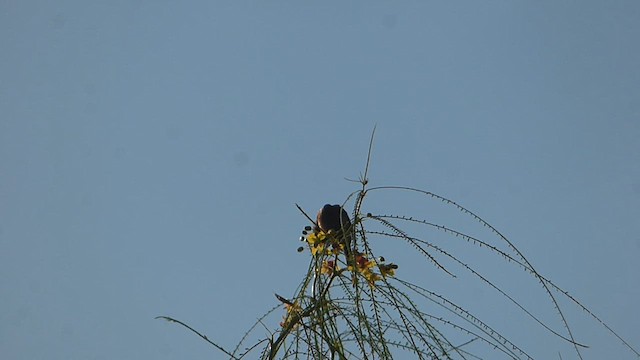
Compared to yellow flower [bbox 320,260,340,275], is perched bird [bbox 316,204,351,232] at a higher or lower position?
higher

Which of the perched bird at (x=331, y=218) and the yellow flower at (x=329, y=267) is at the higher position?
the perched bird at (x=331, y=218)

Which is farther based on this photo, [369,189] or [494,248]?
[369,189]

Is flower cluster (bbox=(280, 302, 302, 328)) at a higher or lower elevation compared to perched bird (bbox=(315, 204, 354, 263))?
lower

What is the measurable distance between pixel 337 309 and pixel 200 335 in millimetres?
228

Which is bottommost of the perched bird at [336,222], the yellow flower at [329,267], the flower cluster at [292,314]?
the flower cluster at [292,314]

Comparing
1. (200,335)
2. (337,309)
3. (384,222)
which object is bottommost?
(200,335)

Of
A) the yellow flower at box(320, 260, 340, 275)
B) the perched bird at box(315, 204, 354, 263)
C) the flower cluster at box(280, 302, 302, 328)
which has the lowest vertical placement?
the flower cluster at box(280, 302, 302, 328)

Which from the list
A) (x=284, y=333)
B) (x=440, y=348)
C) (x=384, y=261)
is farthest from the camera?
(x=384, y=261)

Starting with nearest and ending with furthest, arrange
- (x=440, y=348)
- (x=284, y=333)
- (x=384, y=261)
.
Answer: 1. (x=440, y=348)
2. (x=284, y=333)
3. (x=384, y=261)

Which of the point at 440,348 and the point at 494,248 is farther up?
the point at 494,248

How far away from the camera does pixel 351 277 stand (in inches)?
57.9

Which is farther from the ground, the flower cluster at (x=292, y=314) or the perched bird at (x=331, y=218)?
the perched bird at (x=331, y=218)

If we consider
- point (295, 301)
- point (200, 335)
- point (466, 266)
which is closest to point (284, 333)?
point (295, 301)

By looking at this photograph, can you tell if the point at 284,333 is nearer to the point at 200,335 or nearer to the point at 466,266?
the point at 200,335
